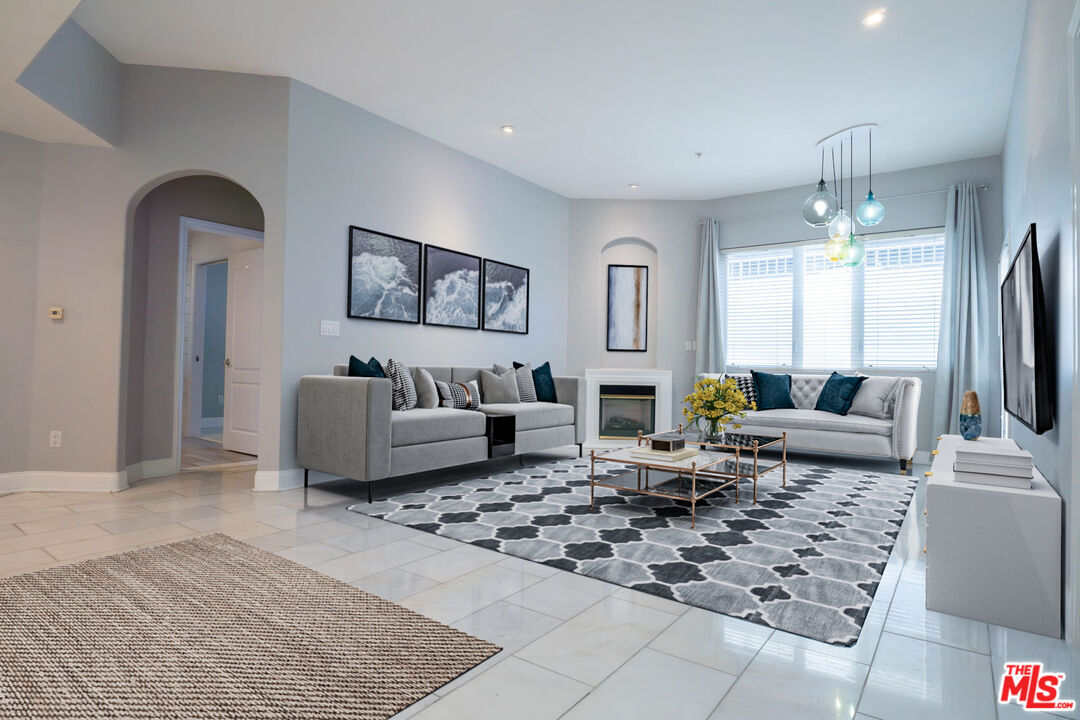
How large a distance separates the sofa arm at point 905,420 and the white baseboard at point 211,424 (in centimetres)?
757

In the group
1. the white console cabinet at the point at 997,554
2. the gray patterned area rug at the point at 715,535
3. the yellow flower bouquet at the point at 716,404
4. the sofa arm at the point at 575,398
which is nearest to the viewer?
the white console cabinet at the point at 997,554

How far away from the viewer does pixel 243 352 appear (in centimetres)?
Result: 566

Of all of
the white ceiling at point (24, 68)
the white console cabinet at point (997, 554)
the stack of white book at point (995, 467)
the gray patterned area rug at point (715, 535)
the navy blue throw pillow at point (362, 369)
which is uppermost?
the white ceiling at point (24, 68)

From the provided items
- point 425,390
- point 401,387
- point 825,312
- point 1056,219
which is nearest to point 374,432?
point 401,387

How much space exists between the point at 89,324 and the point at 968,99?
22.0 feet

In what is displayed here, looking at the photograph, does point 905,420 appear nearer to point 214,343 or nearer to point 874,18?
point 874,18

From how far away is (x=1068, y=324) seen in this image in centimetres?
203

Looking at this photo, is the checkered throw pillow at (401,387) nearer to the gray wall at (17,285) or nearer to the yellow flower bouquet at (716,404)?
the yellow flower bouquet at (716,404)

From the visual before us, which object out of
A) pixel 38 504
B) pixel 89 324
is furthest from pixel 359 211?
pixel 38 504

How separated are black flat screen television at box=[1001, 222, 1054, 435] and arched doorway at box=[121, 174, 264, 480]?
17.1 ft

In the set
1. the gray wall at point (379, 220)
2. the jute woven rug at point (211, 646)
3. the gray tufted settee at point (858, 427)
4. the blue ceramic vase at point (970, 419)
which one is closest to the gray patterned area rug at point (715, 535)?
the blue ceramic vase at point (970, 419)

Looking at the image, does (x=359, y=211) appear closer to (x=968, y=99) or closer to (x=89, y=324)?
(x=89, y=324)

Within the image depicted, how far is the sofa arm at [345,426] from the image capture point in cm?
375

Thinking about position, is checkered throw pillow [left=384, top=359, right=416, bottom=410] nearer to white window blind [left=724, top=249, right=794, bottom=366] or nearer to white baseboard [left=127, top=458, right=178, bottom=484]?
white baseboard [left=127, top=458, right=178, bottom=484]
